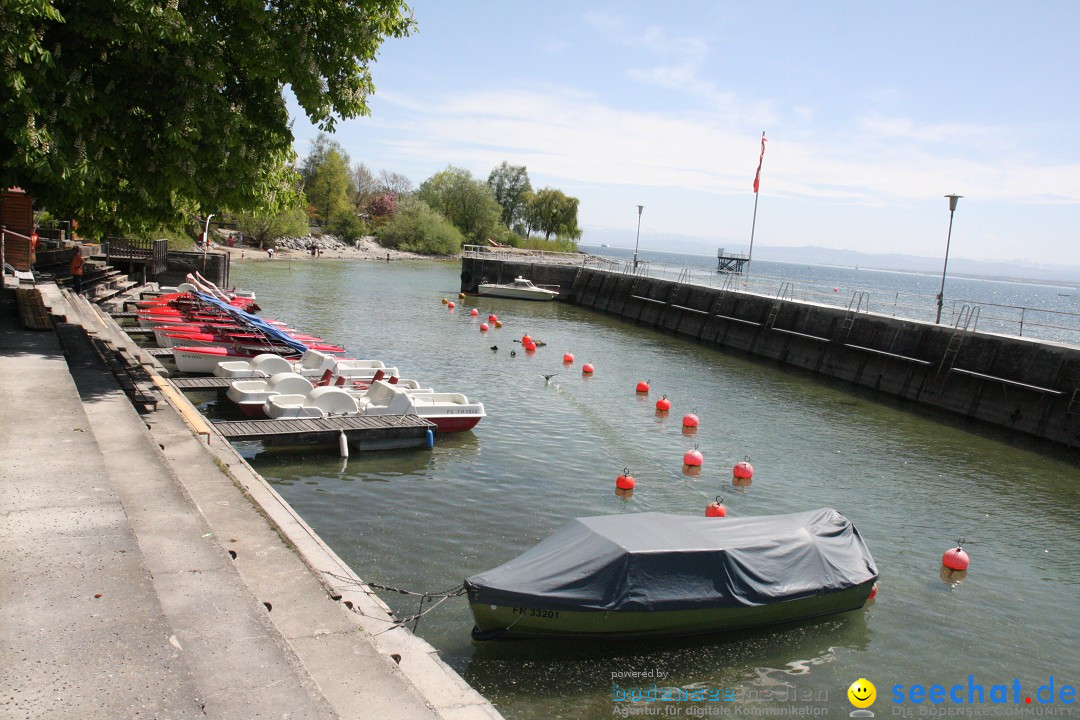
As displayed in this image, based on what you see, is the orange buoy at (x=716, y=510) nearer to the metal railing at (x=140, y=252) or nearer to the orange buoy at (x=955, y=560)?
the orange buoy at (x=955, y=560)

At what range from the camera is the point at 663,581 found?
11133 millimetres

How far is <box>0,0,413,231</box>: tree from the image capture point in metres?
14.6

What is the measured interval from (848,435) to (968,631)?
1418 centimetres

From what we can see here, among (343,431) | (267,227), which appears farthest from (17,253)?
(267,227)

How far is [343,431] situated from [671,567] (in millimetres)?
10305

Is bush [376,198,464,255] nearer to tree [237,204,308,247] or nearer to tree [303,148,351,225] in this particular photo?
tree [303,148,351,225]

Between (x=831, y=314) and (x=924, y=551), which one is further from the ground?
(x=831, y=314)

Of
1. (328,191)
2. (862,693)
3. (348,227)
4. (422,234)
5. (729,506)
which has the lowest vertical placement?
(862,693)

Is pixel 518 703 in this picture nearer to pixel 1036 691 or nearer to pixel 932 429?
pixel 1036 691

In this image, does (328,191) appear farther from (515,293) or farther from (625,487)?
(625,487)

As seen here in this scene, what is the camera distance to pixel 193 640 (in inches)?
285

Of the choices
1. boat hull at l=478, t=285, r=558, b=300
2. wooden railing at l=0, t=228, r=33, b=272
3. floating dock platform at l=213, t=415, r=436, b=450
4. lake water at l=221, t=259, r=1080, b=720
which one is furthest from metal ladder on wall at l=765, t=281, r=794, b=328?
wooden railing at l=0, t=228, r=33, b=272

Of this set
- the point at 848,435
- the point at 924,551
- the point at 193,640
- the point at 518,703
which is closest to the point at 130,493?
the point at 193,640

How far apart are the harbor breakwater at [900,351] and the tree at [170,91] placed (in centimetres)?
2464
